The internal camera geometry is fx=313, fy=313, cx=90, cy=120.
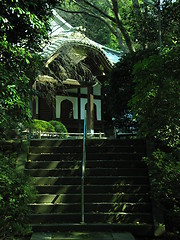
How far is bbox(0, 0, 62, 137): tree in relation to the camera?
5785 millimetres

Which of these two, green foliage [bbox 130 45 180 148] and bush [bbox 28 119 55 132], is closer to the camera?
green foliage [bbox 130 45 180 148]

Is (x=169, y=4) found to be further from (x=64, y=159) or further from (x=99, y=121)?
(x=99, y=121)

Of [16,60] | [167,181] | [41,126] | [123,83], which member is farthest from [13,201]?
[41,126]

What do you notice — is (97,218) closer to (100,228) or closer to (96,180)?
(100,228)

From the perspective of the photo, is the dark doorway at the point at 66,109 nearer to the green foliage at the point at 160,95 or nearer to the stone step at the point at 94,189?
the stone step at the point at 94,189

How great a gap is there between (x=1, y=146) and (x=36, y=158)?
0.95 m

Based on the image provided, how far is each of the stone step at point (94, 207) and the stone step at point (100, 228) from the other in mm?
523

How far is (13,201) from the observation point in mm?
4402

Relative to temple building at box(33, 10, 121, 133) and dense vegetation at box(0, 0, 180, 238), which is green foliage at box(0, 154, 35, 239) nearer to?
dense vegetation at box(0, 0, 180, 238)

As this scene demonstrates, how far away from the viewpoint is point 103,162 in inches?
309

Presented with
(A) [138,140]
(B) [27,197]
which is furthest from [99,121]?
(B) [27,197]

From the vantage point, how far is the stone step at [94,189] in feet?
22.8

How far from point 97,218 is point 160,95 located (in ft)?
9.11

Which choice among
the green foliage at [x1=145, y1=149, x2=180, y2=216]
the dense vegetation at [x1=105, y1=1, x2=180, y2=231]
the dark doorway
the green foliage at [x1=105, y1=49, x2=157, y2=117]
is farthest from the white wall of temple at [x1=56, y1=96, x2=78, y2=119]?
the green foliage at [x1=145, y1=149, x2=180, y2=216]
